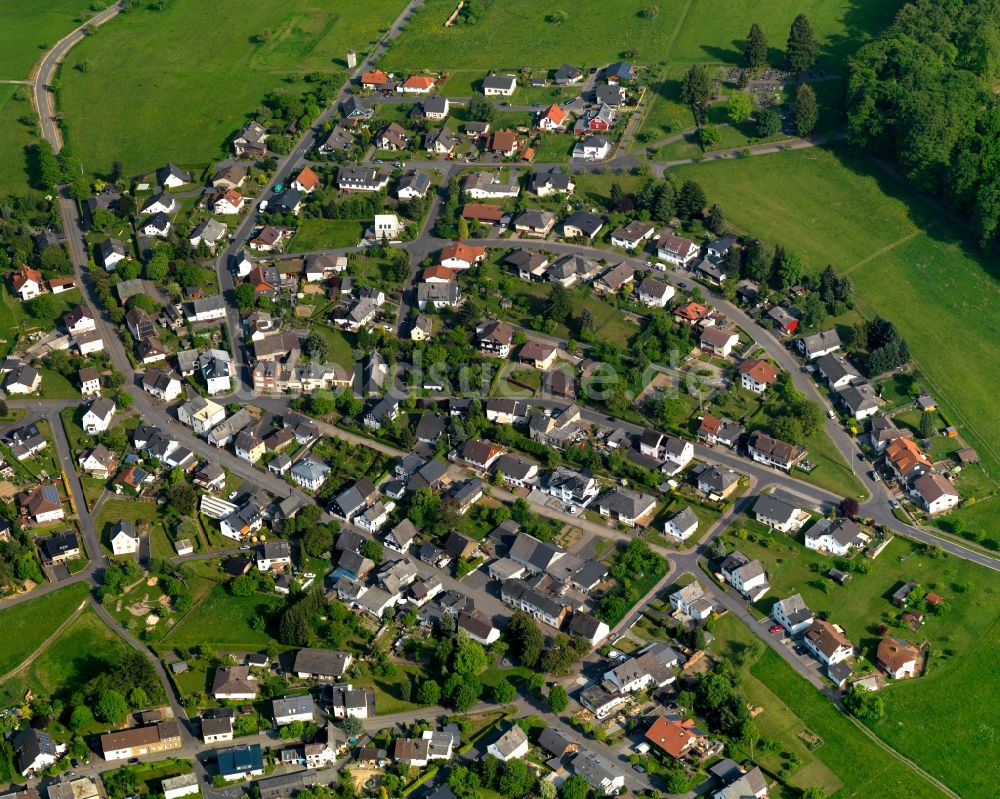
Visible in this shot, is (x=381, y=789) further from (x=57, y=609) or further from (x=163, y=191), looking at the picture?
(x=163, y=191)

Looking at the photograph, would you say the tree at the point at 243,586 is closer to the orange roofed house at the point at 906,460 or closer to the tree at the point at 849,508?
the tree at the point at 849,508

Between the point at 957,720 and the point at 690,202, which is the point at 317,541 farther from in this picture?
the point at 690,202

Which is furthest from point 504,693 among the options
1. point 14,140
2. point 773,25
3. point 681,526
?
point 773,25

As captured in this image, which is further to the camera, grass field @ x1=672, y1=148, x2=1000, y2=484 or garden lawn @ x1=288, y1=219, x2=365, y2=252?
garden lawn @ x1=288, y1=219, x2=365, y2=252

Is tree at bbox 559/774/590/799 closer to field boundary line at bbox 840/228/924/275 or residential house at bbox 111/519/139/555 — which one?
residential house at bbox 111/519/139/555

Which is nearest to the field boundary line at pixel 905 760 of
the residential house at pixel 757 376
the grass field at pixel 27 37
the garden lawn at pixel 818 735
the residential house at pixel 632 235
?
the garden lawn at pixel 818 735

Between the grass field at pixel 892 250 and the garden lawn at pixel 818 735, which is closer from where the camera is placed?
the garden lawn at pixel 818 735

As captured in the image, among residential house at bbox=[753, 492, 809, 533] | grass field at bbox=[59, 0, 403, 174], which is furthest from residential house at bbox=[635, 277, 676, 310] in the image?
grass field at bbox=[59, 0, 403, 174]

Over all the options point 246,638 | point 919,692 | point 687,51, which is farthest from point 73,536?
point 687,51
